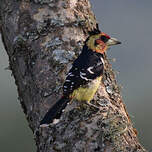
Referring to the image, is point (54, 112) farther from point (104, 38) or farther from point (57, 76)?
point (104, 38)

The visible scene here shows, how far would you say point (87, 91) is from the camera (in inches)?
197

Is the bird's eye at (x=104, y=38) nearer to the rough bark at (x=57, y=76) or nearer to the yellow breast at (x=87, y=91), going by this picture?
the rough bark at (x=57, y=76)

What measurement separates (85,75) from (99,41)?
0.39 meters

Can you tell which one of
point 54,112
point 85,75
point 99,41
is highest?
point 99,41

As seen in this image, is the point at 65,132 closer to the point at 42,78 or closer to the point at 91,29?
the point at 42,78

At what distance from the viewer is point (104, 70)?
5.28 metres

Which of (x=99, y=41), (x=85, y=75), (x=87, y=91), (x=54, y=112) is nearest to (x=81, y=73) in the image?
(x=85, y=75)

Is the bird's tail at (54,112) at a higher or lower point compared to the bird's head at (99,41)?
lower

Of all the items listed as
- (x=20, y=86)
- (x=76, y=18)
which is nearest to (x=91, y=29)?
(x=76, y=18)

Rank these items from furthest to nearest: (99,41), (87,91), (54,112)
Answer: (99,41) → (87,91) → (54,112)

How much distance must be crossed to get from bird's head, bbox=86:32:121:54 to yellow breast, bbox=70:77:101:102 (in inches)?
14.8

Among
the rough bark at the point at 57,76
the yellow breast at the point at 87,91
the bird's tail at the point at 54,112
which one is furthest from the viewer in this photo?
the yellow breast at the point at 87,91

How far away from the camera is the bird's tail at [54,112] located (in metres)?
4.80

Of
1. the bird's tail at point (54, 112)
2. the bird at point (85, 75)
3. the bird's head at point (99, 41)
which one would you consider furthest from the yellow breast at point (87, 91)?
the bird's head at point (99, 41)
